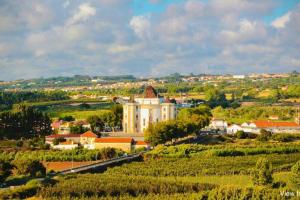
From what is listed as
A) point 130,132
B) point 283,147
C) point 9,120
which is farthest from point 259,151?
point 9,120

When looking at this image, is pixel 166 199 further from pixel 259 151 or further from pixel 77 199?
pixel 259 151

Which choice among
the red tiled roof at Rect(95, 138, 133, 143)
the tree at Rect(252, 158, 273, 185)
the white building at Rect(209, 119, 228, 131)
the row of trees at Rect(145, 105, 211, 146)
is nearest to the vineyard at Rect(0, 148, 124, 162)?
the red tiled roof at Rect(95, 138, 133, 143)

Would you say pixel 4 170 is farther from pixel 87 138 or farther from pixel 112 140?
pixel 87 138

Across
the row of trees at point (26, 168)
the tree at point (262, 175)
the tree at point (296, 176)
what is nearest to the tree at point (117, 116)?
the row of trees at point (26, 168)

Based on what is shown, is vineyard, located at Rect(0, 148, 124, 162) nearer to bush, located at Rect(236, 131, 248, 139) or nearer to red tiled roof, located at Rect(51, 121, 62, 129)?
bush, located at Rect(236, 131, 248, 139)

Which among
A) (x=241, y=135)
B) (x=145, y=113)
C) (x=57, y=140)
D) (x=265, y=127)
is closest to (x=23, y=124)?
(x=57, y=140)

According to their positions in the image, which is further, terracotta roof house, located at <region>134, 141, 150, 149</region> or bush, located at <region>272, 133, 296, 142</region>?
bush, located at <region>272, 133, 296, 142</region>

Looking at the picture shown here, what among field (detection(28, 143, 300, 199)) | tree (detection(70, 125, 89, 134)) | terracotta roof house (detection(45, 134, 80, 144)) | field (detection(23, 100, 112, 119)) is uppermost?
field (detection(23, 100, 112, 119))

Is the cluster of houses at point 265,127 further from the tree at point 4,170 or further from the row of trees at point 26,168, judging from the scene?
the tree at point 4,170
